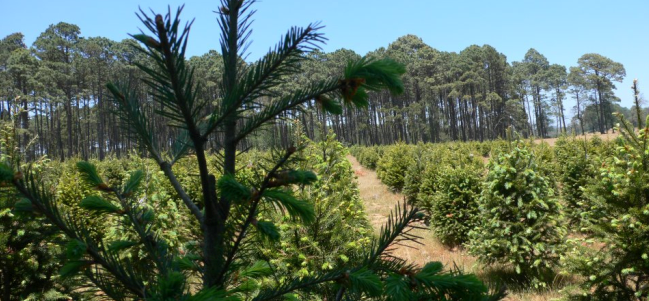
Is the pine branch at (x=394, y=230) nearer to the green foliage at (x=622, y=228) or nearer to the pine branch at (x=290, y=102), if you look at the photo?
the pine branch at (x=290, y=102)

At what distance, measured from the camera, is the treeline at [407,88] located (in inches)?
1609

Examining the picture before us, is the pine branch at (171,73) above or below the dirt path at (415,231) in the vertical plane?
above

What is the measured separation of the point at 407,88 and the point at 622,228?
54.4m

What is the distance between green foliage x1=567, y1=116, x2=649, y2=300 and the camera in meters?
4.63

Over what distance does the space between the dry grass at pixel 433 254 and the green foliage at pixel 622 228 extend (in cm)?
109

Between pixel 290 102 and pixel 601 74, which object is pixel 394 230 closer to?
pixel 290 102

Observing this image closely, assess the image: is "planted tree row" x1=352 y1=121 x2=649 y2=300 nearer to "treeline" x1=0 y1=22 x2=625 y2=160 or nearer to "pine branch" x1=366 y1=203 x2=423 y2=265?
"pine branch" x1=366 y1=203 x2=423 y2=265

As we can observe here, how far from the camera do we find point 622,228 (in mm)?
4762

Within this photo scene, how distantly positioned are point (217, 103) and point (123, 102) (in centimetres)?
30

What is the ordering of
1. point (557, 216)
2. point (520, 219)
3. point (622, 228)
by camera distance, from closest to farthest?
point (622, 228) < point (557, 216) < point (520, 219)

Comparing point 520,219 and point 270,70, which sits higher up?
point 270,70

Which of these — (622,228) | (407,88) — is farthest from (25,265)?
(407,88)

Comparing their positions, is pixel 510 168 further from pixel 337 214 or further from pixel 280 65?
pixel 280 65

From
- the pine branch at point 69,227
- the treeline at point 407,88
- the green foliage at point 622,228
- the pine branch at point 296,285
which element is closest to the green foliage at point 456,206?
the green foliage at point 622,228
